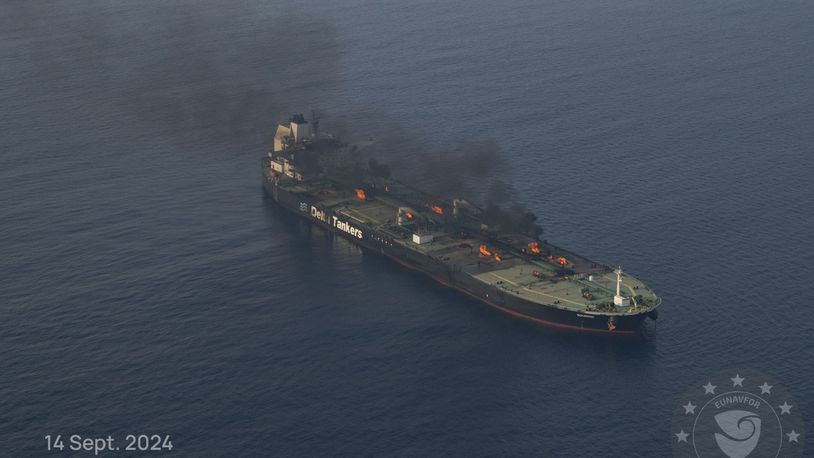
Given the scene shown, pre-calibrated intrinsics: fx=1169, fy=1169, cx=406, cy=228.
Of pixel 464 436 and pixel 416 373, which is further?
pixel 416 373

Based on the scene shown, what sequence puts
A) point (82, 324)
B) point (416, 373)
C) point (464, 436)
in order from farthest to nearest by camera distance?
point (82, 324), point (416, 373), point (464, 436)

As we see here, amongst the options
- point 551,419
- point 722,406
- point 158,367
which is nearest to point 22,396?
point 158,367

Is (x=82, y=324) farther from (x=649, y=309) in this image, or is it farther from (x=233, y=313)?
(x=649, y=309)

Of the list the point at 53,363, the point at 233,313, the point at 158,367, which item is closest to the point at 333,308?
the point at 233,313

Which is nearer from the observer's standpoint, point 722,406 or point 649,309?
point 722,406

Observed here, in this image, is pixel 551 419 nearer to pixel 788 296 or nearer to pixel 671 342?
pixel 671 342

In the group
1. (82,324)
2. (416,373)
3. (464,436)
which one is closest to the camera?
(464,436)
